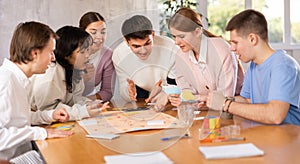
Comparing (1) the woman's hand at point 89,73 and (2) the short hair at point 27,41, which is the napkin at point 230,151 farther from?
(1) the woman's hand at point 89,73

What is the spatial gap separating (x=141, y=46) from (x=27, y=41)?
621 mm


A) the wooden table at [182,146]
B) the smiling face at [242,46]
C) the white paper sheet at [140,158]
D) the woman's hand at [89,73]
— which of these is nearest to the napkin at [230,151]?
the wooden table at [182,146]

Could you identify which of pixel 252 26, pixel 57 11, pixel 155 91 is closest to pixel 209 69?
pixel 155 91

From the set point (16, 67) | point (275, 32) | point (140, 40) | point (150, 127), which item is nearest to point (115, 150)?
point (150, 127)

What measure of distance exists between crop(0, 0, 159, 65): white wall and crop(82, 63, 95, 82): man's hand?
2.98ft

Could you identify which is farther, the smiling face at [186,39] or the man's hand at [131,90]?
the man's hand at [131,90]

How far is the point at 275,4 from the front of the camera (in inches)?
177

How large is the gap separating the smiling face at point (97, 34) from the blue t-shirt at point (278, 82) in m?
0.87

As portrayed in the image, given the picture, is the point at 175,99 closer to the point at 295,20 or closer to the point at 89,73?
the point at 89,73

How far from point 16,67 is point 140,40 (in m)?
0.62

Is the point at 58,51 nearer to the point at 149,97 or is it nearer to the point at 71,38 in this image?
the point at 71,38

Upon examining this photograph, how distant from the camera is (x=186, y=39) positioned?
2197 millimetres

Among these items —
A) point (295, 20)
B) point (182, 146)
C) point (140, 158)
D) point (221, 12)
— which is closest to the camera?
point (140, 158)

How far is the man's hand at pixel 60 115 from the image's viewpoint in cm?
194
